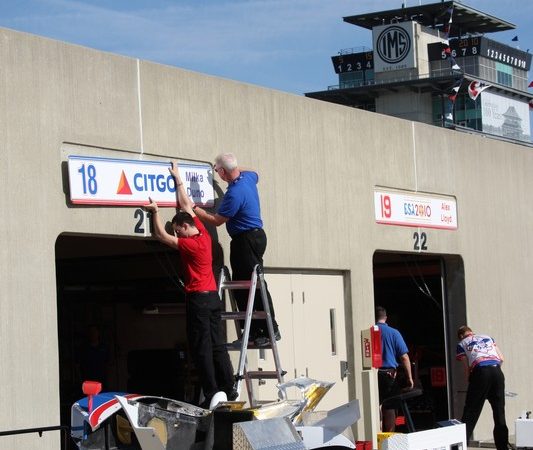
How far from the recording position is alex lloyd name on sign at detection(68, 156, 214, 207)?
1085 centimetres

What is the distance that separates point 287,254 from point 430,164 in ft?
12.7

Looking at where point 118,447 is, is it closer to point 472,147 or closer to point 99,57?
point 99,57

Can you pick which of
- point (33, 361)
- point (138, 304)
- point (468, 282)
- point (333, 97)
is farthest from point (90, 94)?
point (333, 97)

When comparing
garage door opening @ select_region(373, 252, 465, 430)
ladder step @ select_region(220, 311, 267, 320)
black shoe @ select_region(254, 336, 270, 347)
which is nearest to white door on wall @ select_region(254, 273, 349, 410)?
black shoe @ select_region(254, 336, 270, 347)

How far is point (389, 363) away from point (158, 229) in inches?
197

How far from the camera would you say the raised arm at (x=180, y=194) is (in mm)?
11883

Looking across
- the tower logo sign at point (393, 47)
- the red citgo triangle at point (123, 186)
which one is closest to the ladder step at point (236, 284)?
the red citgo triangle at point (123, 186)

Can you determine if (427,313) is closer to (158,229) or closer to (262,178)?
(262,178)

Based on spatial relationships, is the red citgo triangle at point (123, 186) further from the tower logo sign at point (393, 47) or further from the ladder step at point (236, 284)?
the tower logo sign at point (393, 47)

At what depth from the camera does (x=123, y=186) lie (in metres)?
11.3

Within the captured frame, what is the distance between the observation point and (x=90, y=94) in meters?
11.1

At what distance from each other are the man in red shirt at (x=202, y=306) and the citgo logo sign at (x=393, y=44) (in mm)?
102173

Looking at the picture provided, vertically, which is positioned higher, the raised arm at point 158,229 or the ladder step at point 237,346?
the raised arm at point 158,229

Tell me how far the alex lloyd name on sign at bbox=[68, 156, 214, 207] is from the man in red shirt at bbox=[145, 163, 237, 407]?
0.23 m
